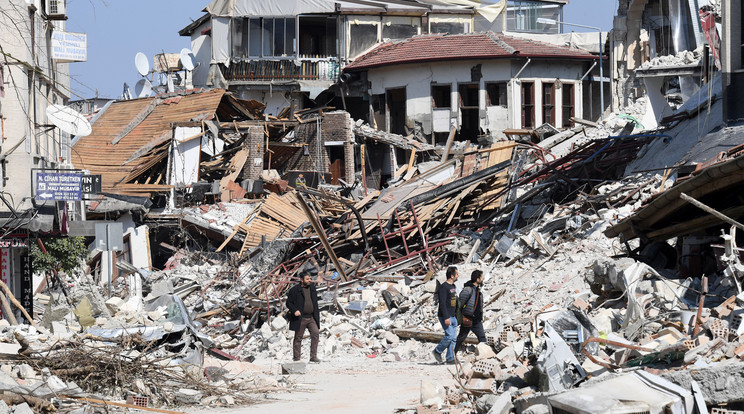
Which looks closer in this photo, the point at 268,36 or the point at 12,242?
the point at 12,242

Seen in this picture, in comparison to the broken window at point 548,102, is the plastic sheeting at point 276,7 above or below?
above

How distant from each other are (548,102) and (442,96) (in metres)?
4.19

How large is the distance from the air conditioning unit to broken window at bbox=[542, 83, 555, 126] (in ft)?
64.7

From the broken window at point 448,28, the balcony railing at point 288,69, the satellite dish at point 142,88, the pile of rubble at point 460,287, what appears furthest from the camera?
the broken window at point 448,28

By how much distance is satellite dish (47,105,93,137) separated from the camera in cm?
2027

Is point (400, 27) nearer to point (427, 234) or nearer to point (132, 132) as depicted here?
point (132, 132)

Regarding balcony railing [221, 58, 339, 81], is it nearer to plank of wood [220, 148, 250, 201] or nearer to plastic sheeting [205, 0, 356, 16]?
plastic sheeting [205, 0, 356, 16]

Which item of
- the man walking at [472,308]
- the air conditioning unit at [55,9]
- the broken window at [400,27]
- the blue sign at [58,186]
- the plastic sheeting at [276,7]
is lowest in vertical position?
the man walking at [472,308]

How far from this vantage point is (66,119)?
67.4 feet

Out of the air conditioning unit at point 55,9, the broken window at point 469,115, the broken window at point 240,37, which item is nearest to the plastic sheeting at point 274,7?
the broken window at point 240,37

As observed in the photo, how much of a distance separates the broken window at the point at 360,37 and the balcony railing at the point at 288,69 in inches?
40.5

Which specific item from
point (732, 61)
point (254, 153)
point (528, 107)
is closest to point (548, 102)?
point (528, 107)

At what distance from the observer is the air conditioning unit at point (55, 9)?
24.4 meters

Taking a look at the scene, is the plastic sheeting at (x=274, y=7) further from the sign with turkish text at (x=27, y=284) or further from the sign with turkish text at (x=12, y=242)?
the sign with turkish text at (x=12, y=242)
